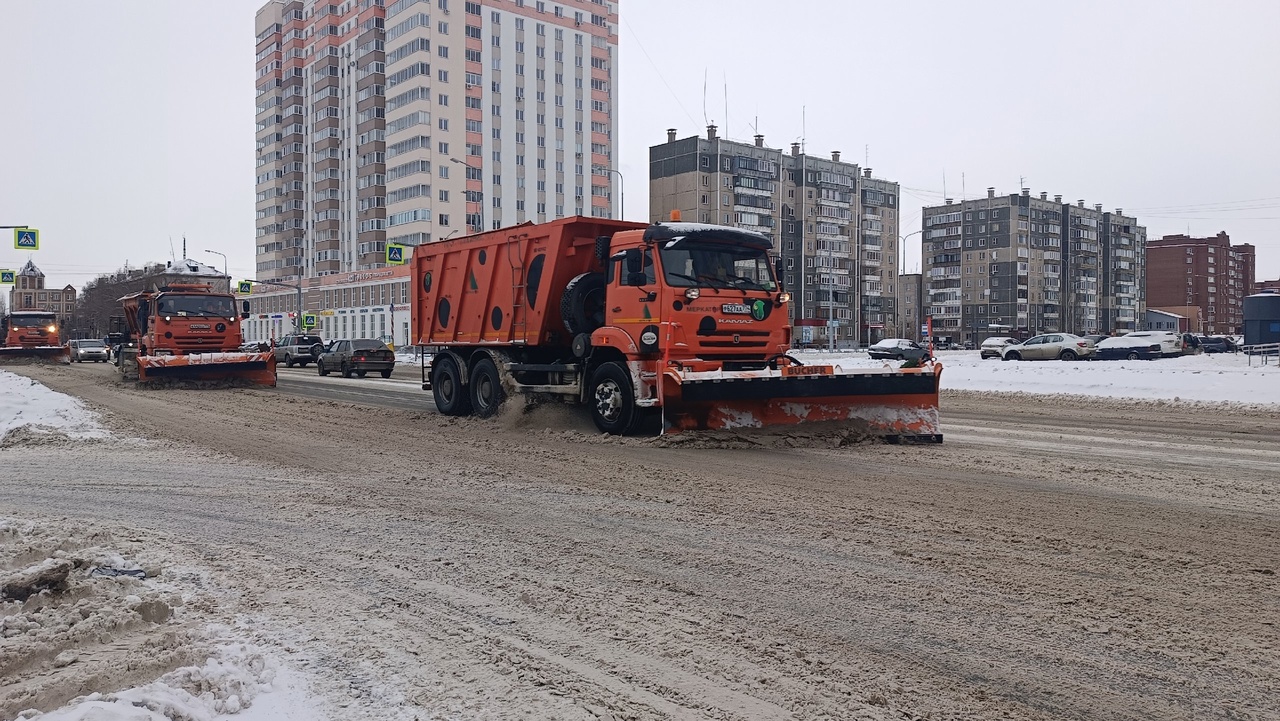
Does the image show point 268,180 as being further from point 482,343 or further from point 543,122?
point 482,343

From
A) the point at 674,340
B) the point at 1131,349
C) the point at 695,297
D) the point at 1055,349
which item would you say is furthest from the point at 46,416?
the point at 1131,349

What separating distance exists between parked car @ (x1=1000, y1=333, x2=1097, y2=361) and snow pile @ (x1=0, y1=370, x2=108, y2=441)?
39.9 m

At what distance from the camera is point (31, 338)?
44.8 metres

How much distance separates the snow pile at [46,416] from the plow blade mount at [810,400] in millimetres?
7903

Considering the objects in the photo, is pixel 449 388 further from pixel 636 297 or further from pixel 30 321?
pixel 30 321

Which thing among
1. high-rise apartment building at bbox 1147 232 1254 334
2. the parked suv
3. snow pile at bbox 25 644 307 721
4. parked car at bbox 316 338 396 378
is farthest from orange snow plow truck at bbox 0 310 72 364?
high-rise apartment building at bbox 1147 232 1254 334

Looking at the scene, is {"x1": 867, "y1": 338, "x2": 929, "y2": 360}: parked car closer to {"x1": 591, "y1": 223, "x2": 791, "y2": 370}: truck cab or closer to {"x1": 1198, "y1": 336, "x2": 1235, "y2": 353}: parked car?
{"x1": 1198, "y1": 336, "x2": 1235, "y2": 353}: parked car

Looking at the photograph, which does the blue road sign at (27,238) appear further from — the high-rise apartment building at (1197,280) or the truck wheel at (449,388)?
the high-rise apartment building at (1197,280)

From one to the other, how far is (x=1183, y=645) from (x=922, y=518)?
2700 mm

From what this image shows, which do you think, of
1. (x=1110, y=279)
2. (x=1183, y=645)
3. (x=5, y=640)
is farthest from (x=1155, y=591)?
(x=1110, y=279)

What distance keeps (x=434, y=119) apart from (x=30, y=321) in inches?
1780

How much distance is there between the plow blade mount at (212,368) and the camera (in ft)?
74.2

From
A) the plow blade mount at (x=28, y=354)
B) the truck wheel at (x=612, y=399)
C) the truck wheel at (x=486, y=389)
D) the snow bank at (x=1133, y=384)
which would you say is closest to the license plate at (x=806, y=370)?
the truck wheel at (x=612, y=399)

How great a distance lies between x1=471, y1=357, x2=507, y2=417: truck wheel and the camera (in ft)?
47.6
